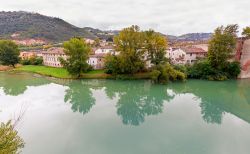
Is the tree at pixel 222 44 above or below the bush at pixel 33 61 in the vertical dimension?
above

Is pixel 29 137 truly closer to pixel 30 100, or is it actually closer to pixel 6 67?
pixel 30 100

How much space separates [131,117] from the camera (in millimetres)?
17391

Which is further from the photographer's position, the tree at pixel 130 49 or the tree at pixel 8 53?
the tree at pixel 8 53

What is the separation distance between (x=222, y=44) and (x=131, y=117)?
21034mm

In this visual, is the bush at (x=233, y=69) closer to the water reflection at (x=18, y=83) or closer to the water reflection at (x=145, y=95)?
the water reflection at (x=145, y=95)

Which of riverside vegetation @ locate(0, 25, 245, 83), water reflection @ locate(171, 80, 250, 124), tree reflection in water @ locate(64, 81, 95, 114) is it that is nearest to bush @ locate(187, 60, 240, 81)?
riverside vegetation @ locate(0, 25, 245, 83)

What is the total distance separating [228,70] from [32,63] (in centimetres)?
3918

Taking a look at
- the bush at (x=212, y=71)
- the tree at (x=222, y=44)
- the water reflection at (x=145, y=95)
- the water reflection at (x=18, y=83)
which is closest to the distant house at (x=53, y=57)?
the water reflection at (x=18, y=83)

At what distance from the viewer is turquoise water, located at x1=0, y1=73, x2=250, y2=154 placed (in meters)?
12.5

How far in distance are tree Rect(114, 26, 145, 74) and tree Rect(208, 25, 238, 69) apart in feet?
33.5

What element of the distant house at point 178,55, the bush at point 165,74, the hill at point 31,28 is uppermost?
the hill at point 31,28

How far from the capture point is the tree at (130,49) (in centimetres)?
3184

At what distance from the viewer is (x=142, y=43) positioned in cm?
3312

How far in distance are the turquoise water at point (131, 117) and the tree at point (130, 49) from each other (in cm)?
351
